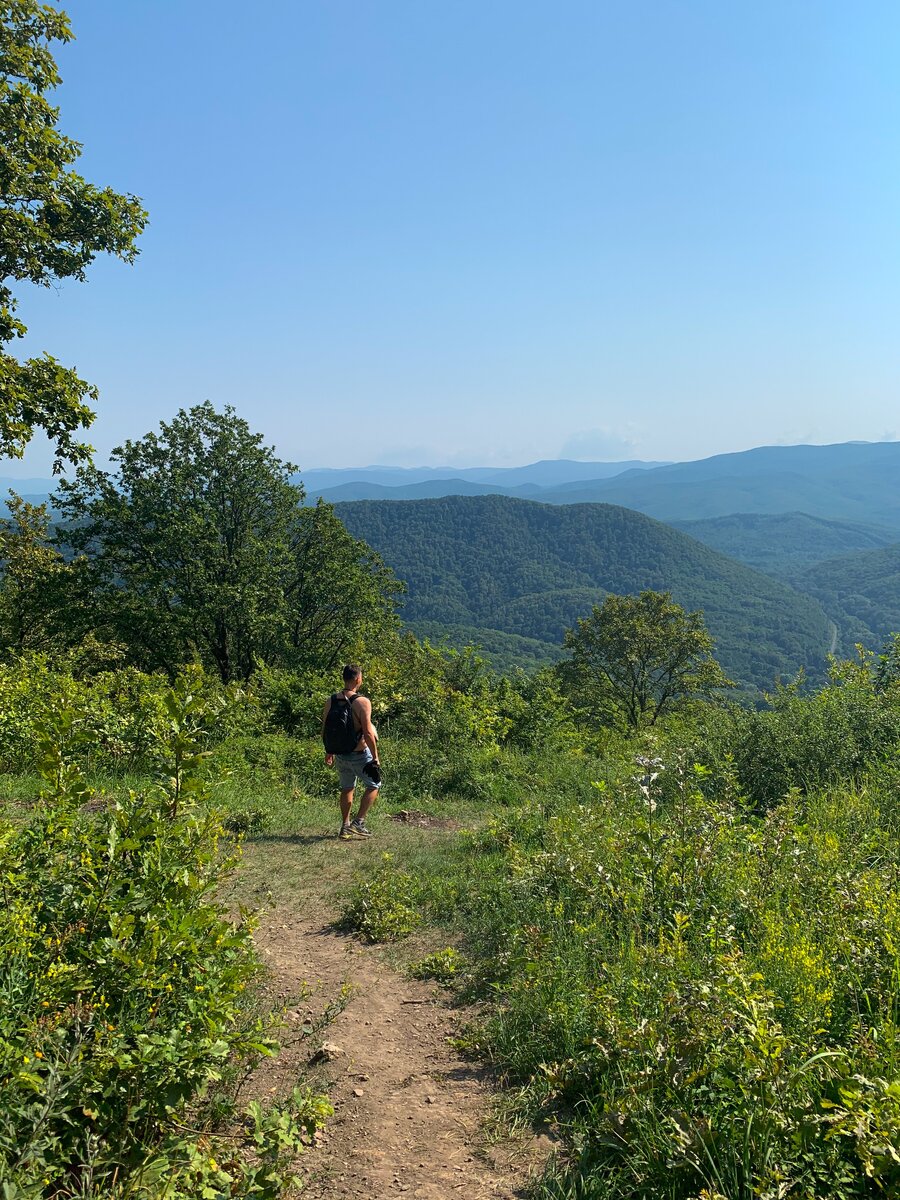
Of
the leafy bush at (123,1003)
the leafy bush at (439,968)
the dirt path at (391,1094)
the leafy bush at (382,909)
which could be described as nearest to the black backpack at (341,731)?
the leafy bush at (382,909)

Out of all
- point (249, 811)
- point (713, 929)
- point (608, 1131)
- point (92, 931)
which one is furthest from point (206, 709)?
point (249, 811)

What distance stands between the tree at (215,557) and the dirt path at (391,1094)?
18475 mm

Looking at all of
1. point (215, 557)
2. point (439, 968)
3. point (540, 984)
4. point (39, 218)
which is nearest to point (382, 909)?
point (439, 968)

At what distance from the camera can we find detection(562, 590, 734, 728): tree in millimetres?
40875

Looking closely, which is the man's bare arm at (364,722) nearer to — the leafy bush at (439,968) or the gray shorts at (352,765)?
the gray shorts at (352,765)

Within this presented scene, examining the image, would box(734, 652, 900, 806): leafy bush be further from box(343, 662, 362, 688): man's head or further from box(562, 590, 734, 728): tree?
box(562, 590, 734, 728): tree

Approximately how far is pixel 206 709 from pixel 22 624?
24372mm

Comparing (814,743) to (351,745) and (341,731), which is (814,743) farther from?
(341,731)

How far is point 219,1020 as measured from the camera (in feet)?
8.29

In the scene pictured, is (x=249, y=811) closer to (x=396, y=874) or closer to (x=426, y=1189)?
(x=396, y=874)

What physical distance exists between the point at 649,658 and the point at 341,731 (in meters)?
36.5

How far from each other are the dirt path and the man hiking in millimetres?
3227

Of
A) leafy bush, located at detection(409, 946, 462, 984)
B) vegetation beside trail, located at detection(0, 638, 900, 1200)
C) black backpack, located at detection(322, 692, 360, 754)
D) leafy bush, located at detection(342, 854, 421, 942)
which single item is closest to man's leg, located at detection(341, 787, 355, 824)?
black backpack, located at detection(322, 692, 360, 754)

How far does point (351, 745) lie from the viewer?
26.4 ft
